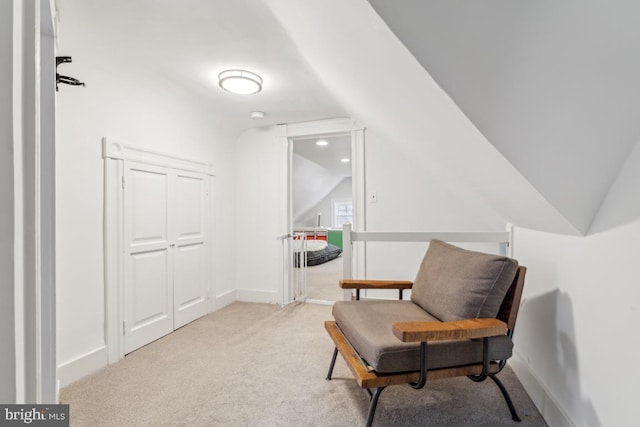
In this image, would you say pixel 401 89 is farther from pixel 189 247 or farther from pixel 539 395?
pixel 189 247

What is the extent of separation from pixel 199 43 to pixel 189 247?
1.79 metres

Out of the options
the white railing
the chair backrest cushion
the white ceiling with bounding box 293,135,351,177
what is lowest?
the chair backrest cushion

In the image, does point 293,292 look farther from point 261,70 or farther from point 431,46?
point 431,46

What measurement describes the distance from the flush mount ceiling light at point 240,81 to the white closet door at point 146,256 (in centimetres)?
92

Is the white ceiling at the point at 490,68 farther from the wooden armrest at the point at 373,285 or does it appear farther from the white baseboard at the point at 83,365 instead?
the white baseboard at the point at 83,365

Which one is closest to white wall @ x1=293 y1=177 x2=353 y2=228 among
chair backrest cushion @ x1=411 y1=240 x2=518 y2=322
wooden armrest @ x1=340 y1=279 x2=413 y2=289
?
wooden armrest @ x1=340 y1=279 x2=413 y2=289

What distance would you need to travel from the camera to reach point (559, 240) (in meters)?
1.44

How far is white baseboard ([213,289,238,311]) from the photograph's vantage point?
128 inches

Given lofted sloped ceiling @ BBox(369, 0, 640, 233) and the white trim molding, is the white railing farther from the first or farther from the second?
the white trim molding

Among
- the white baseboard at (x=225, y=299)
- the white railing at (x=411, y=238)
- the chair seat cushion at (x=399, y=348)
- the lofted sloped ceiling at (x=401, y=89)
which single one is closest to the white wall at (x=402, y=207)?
the white railing at (x=411, y=238)

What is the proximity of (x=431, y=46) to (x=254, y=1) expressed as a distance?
1.03 meters

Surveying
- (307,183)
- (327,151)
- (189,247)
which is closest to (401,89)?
(189,247)

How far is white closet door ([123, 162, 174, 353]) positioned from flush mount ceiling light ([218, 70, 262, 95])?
0.92 m

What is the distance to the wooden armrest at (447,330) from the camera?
3.95ft
